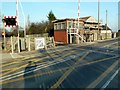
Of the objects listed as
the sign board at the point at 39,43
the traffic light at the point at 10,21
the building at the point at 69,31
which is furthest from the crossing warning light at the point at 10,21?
the building at the point at 69,31

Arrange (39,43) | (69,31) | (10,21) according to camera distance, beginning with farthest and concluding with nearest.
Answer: (69,31) < (39,43) < (10,21)

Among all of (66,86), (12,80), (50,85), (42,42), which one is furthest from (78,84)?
(42,42)

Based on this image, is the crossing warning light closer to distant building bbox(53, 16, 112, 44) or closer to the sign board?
the sign board

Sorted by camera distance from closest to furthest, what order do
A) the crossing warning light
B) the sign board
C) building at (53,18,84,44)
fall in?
the crossing warning light < the sign board < building at (53,18,84,44)

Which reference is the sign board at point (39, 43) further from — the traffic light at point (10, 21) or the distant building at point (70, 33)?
the distant building at point (70, 33)

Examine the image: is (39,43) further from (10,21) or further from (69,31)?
(69,31)

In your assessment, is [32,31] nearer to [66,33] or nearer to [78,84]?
[66,33]

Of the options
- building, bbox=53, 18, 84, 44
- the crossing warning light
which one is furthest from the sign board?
building, bbox=53, 18, 84, 44

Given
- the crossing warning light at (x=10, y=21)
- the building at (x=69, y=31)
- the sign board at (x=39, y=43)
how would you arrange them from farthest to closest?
the building at (x=69, y=31) → the sign board at (x=39, y=43) → the crossing warning light at (x=10, y=21)

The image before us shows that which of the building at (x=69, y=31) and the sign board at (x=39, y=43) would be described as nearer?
the sign board at (x=39, y=43)

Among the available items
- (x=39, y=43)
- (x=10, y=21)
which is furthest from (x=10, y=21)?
(x=39, y=43)

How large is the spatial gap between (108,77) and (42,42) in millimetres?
18316

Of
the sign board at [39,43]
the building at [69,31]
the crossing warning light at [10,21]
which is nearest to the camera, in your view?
the crossing warning light at [10,21]

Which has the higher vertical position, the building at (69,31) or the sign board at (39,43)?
the building at (69,31)
